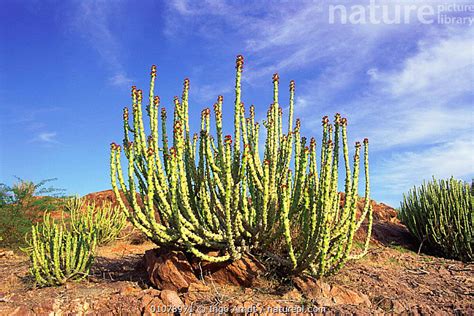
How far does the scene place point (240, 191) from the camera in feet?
18.1

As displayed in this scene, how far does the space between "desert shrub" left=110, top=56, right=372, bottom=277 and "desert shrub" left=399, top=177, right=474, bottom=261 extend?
15.7 feet

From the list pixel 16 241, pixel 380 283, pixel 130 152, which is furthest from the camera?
pixel 16 241

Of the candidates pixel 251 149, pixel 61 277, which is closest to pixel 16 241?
pixel 61 277

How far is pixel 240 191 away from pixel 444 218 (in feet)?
20.7

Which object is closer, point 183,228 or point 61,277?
point 183,228

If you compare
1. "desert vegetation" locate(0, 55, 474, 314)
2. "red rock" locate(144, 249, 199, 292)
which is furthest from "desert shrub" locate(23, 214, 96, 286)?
"red rock" locate(144, 249, 199, 292)

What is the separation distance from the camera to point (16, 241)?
11.7 metres

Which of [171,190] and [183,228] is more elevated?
[171,190]

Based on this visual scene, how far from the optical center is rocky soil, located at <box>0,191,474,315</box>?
16.4 feet

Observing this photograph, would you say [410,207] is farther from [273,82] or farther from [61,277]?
[61,277]

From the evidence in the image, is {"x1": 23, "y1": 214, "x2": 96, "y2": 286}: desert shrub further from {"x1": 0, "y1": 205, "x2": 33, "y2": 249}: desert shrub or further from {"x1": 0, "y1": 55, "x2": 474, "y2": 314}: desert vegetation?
{"x1": 0, "y1": 205, "x2": 33, "y2": 249}: desert shrub

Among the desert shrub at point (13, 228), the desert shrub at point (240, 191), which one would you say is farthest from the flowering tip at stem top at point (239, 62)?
the desert shrub at point (13, 228)

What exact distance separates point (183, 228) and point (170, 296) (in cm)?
83

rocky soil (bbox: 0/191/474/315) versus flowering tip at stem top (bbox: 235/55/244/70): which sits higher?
flowering tip at stem top (bbox: 235/55/244/70)
